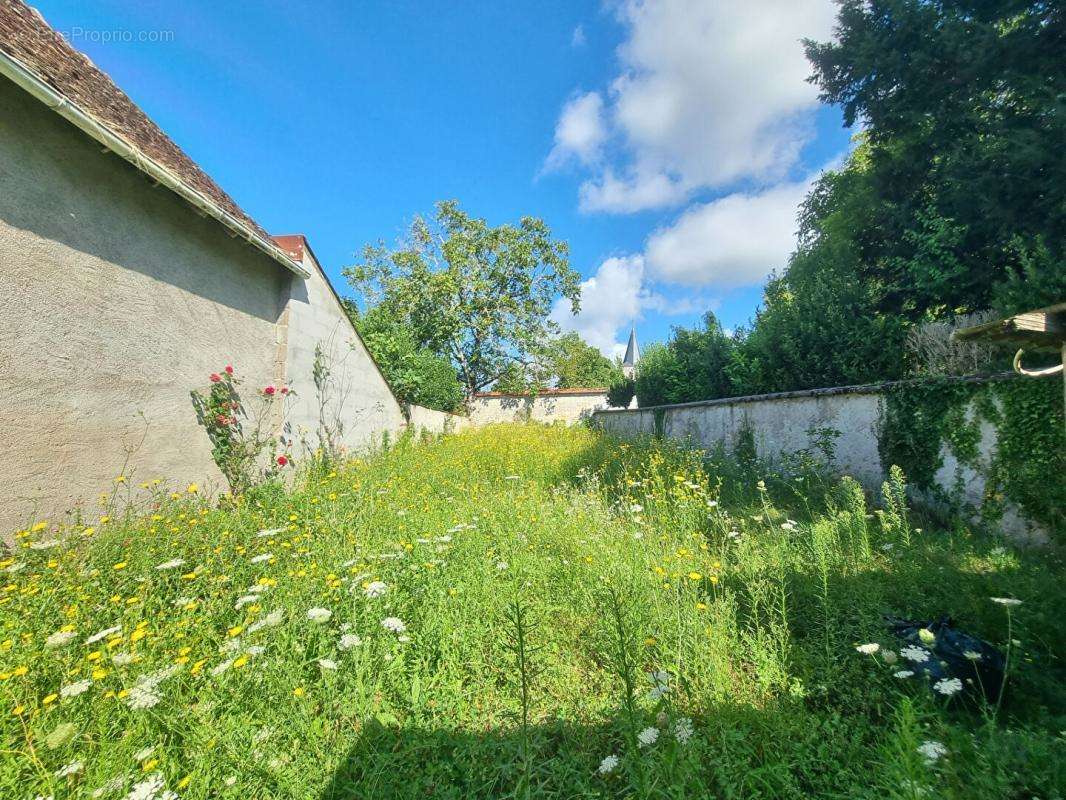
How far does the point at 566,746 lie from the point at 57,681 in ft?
7.99

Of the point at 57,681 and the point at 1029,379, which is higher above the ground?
the point at 1029,379

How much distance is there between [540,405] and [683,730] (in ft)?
64.9

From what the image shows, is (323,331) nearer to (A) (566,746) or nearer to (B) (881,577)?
(A) (566,746)

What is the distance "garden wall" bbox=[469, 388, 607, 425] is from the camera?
21.2 m

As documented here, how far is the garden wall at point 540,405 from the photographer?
69.4ft

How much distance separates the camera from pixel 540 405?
21.4m

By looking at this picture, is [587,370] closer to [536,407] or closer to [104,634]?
[536,407]

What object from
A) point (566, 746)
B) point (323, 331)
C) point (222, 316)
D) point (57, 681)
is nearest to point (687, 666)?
point (566, 746)

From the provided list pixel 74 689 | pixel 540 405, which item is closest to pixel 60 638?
pixel 74 689

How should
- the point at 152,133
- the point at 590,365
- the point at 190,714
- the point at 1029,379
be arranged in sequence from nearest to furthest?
the point at 190,714 < the point at 1029,379 < the point at 152,133 < the point at 590,365

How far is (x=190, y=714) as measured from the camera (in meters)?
1.77

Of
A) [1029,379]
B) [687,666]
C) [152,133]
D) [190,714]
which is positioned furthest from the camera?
[152,133]

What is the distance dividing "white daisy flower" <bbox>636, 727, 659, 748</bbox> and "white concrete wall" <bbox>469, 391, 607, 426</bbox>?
62.7 ft

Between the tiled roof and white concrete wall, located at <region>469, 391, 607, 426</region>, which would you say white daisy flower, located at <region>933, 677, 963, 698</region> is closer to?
the tiled roof
